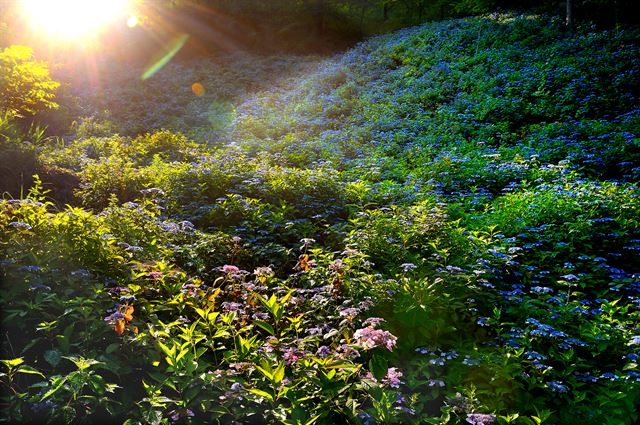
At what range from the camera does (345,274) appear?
16.4 ft

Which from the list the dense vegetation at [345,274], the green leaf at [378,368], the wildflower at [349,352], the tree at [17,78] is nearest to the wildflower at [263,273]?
the dense vegetation at [345,274]

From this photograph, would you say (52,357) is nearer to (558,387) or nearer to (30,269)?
(30,269)

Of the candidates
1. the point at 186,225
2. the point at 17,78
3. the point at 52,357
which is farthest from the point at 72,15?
the point at 52,357

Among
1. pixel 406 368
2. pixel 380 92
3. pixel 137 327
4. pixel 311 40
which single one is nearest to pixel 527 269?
pixel 406 368

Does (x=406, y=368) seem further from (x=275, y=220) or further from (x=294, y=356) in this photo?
(x=275, y=220)

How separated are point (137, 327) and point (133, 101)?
17.5 metres

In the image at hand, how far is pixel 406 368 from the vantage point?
159 inches

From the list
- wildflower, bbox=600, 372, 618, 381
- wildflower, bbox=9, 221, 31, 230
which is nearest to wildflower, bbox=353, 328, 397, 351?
wildflower, bbox=600, 372, 618, 381

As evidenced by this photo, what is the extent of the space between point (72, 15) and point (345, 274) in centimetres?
2571

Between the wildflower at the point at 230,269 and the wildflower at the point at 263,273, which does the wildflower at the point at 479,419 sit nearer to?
the wildflower at the point at 263,273

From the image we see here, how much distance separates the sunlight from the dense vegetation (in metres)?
10.5

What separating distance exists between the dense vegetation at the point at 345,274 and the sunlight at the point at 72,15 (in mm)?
10537

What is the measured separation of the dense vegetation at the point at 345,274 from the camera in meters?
3.33

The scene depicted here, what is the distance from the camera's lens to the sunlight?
2041cm
